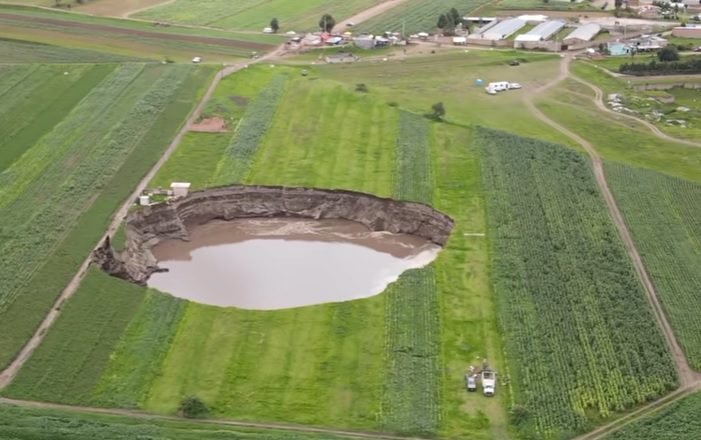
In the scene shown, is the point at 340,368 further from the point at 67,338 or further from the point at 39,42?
the point at 39,42

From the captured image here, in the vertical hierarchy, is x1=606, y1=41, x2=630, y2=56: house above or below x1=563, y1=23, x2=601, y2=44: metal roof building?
below

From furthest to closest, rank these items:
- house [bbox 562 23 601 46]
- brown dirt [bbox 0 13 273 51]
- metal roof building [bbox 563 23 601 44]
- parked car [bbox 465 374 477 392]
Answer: metal roof building [bbox 563 23 601 44] < house [bbox 562 23 601 46] < brown dirt [bbox 0 13 273 51] < parked car [bbox 465 374 477 392]

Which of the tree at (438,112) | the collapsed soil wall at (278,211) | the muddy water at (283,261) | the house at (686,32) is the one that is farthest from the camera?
the house at (686,32)

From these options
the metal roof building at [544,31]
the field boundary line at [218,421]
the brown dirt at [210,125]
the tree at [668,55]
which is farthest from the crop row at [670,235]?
the metal roof building at [544,31]

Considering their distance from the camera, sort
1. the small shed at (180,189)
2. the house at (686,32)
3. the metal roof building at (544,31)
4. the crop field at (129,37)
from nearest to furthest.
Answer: the small shed at (180,189) < the crop field at (129,37) < the metal roof building at (544,31) < the house at (686,32)

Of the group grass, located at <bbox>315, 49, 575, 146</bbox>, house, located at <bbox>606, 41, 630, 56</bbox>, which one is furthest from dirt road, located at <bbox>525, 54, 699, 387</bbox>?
house, located at <bbox>606, 41, 630, 56</bbox>

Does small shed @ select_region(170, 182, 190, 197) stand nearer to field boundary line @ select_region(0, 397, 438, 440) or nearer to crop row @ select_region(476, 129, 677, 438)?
crop row @ select_region(476, 129, 677, 438)

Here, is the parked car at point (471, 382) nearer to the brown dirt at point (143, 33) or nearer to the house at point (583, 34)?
the brown dirt at point (143, 33)

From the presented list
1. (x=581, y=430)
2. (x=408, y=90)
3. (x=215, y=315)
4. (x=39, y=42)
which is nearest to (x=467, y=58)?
(x=408, y=90)
